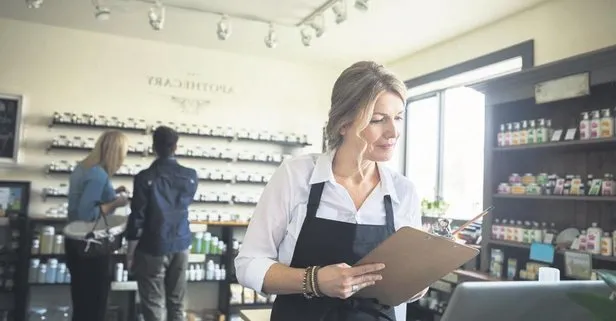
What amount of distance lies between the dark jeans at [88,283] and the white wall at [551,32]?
3577 millimetres

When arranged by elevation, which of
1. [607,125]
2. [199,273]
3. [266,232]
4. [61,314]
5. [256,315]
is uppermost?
[607,125]

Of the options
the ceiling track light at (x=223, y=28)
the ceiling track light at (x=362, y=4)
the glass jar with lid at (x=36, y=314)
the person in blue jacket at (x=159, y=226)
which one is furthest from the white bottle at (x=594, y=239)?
the glass jar with lid at (x=36, y=314)

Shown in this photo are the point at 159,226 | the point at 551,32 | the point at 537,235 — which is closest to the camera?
the point at 159,226

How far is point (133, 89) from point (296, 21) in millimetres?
2009

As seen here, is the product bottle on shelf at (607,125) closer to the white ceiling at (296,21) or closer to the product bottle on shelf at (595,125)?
the product bottle on shelf at (595,125)

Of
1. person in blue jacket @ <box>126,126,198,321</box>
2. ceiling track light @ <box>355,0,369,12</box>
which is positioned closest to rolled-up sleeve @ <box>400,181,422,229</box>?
person in blue jacket @ <box>126,126,198,321</box>

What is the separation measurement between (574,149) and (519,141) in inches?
14.4

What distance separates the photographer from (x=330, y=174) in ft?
4.77

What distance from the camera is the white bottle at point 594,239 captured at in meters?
3.19

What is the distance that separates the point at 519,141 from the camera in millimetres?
3758

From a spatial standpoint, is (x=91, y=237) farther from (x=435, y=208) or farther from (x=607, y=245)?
(x=607, y=245)

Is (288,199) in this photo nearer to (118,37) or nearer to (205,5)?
(205,5)

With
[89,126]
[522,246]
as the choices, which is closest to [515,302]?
[522,246]

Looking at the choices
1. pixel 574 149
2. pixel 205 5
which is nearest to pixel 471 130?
pixel 574 149
